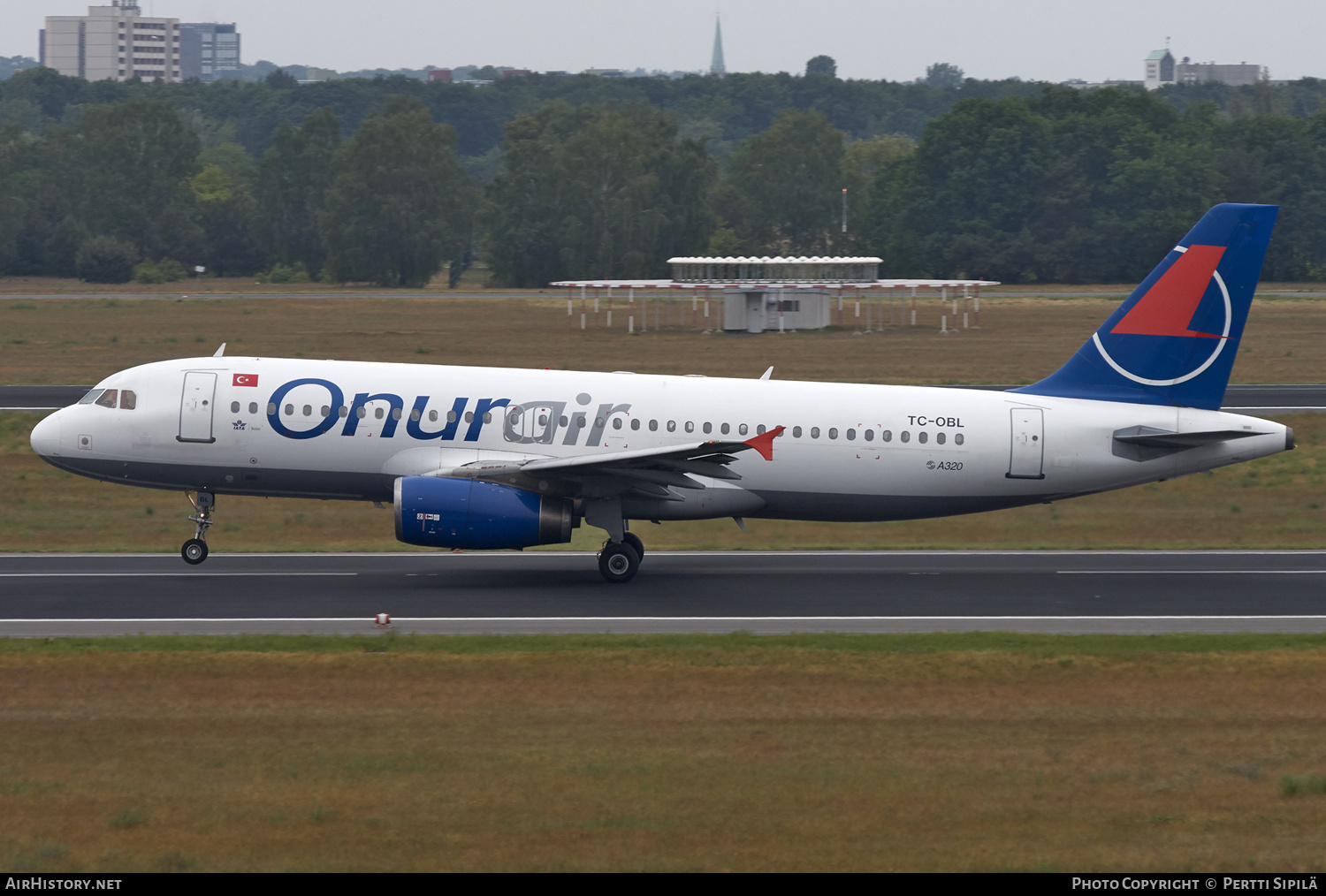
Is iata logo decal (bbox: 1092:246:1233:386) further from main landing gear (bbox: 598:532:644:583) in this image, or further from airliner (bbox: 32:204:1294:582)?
main landing gear (bbox: 598:532:644:583)

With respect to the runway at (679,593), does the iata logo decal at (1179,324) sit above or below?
above

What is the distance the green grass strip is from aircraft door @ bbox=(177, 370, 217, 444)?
20.2ft

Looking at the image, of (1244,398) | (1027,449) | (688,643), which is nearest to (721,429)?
(1027,449)

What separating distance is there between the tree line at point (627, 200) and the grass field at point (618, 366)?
26.9 m

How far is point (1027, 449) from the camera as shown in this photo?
1116 inches

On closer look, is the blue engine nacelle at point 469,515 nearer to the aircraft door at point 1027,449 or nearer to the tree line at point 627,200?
the aircraft door at point 1027,449

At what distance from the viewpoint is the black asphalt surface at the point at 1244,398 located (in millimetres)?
49309

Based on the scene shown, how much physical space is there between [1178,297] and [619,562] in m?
12.2

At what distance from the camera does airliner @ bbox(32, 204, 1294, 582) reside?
27.8m

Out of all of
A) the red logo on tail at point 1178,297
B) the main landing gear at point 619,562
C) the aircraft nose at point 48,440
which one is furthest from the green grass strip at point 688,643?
the red logo on tail at point 1178,297

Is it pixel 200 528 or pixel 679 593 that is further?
pixel 200 528

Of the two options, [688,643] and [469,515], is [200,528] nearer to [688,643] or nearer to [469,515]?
[469,515]

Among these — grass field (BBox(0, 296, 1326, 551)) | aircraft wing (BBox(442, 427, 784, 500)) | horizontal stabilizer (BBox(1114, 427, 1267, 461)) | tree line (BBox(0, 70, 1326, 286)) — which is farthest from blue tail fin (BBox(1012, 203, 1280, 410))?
tree line (BBox(0, 70, 1326, 286))

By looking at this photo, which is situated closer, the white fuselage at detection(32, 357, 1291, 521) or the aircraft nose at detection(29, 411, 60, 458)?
the white fuselage at detection(32, 357, 1291, 521)
